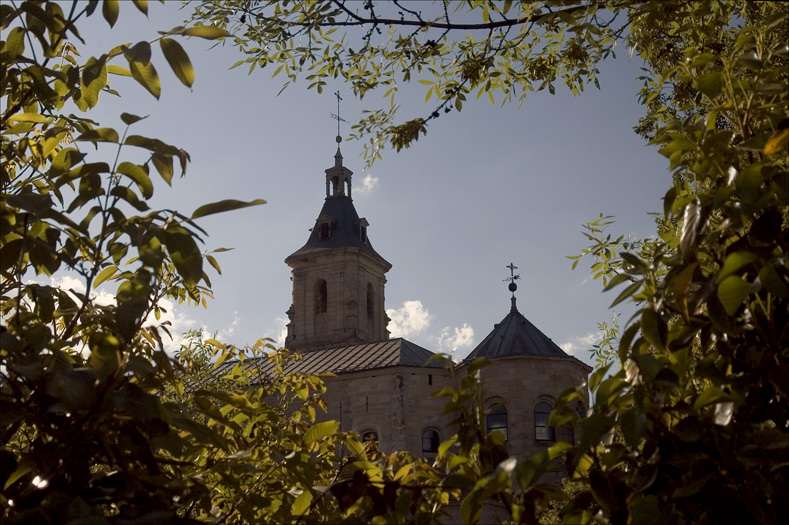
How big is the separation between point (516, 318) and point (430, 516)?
31556 mm

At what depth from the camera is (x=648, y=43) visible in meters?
5.31

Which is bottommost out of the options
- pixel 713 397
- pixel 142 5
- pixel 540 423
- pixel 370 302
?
pixel 713 397

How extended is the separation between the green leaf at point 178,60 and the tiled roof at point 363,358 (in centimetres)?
3041

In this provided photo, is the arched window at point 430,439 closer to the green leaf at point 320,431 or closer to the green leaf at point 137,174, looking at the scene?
the green leaf at point 320,431

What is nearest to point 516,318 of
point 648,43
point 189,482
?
point 648,43

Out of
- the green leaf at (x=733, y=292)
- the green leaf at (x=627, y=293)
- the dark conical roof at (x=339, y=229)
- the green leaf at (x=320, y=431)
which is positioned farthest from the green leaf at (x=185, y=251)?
the dark conical roof at (x=339, y=229)

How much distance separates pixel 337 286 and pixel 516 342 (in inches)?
664

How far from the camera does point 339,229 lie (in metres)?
49.2

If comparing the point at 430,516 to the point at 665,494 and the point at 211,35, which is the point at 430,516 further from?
the point at 211,35

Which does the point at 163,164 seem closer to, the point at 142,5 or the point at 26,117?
the point at 142,5

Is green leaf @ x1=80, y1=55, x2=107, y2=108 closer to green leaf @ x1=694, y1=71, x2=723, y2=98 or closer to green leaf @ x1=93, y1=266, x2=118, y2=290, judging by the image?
green leaf @ x1=93, y1=266, x2=118, y2=290

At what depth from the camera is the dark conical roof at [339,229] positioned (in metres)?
48.0

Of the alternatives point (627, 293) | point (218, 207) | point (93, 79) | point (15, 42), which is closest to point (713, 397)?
point (627, 293)

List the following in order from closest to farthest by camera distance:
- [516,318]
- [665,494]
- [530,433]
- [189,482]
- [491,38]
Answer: [665,494] < [189,482] < [491,38] < [530,433] < [516,318]
